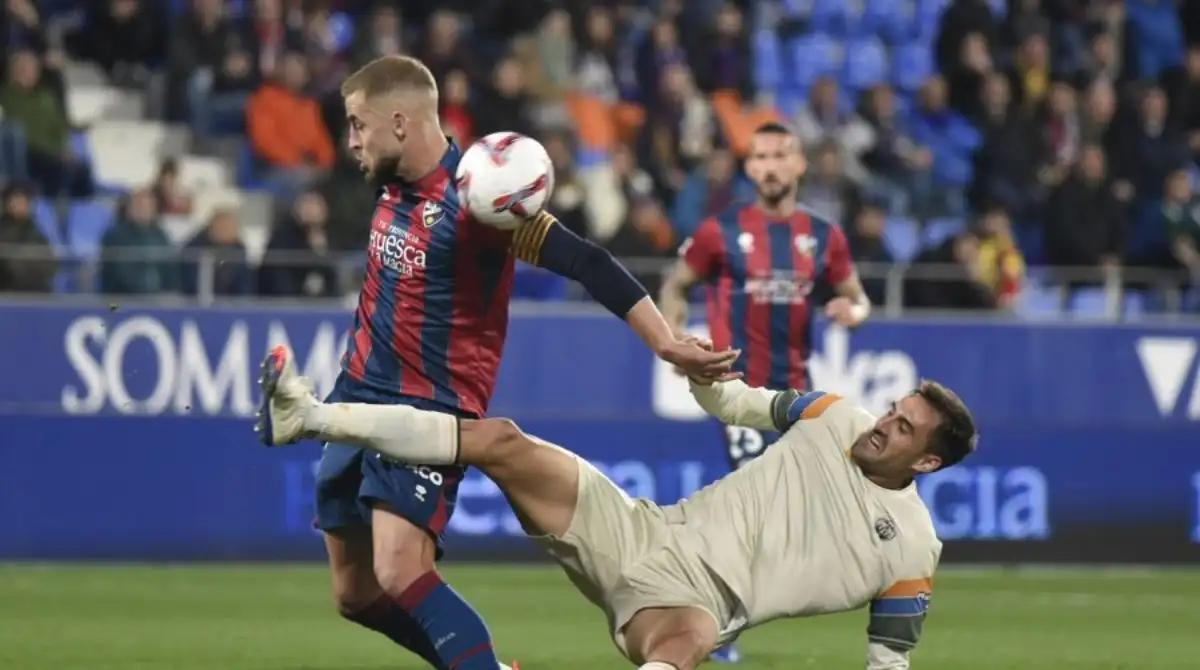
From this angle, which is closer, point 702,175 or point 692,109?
point 702,175

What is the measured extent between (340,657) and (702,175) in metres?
9.55

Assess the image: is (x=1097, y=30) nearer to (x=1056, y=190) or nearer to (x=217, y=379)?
(x=1056, y=190)

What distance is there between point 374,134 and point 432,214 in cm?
33

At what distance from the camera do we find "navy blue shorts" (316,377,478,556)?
Result: 7367mm

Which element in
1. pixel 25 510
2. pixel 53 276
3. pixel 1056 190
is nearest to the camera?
pixel 25 510

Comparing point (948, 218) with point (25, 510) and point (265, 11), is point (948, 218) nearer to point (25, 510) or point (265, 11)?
point (265, 11)

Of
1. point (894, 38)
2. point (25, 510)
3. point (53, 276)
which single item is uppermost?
point (894, 38)

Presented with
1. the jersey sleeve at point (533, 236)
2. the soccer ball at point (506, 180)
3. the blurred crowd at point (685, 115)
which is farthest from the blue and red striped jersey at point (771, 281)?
the blurred crowd at point (685, 115)

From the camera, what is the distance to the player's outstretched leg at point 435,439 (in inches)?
278

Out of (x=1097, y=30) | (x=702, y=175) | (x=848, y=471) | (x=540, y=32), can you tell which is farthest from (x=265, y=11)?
(x=848, y=471)

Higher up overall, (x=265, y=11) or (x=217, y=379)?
(x=265, y=11)

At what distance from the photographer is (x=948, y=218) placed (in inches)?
830

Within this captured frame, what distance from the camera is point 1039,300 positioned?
758 inches

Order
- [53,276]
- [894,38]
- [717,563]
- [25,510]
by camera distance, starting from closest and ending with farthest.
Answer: [717,563]
[25,510]
[53,276]
[894,38]
